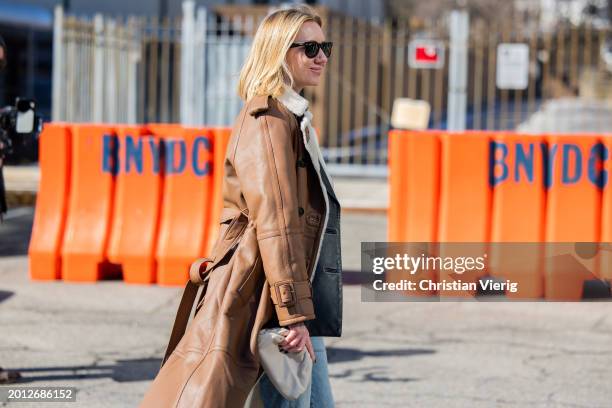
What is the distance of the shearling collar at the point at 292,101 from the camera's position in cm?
362

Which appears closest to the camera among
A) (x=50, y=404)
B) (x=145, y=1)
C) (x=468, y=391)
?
(x=50, y=404)

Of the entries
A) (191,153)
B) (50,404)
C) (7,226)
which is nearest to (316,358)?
(50,404)

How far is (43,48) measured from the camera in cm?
2244

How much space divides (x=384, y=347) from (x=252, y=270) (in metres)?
3.52

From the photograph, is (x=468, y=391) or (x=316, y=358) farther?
(x=468, y=391)

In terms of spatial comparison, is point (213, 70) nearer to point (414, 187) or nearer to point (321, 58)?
point (414, 187)

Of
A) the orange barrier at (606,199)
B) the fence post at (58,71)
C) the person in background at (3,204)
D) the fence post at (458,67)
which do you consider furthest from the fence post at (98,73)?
the person in background at (3,204)

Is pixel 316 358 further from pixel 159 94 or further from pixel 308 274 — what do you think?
pixel 159 94

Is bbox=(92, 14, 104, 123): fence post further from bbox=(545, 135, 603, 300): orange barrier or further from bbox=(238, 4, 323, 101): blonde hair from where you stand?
bbox=(238, 4, 323, 101): blonde hair

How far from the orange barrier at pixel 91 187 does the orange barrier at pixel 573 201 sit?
359 cm

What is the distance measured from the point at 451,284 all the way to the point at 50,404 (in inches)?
141

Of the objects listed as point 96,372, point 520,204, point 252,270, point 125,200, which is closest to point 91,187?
point 125,200

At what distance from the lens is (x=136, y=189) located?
8.83 meters

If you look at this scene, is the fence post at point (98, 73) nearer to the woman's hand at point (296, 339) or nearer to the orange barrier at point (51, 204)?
the orange barrier at point (51, 204)
